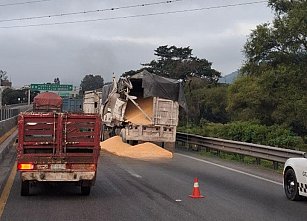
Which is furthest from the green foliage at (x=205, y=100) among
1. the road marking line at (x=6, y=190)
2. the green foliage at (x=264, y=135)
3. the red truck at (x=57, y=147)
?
the red truck at (x=57, y=147)

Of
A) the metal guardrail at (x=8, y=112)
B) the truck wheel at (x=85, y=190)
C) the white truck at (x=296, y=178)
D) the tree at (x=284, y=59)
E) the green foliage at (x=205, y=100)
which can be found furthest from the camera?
the green foliage at (x=205, y=100)

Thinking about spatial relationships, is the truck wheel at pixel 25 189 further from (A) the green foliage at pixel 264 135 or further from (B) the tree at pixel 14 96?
(B) the tree at pixel 14 96

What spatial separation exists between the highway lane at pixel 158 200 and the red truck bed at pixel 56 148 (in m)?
0.52

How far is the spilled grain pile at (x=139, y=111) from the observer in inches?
986

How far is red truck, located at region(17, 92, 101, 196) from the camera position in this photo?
1084 cm

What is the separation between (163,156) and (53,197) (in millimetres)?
12095

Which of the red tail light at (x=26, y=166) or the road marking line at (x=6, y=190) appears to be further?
the red tail light at (x=26, y=166)

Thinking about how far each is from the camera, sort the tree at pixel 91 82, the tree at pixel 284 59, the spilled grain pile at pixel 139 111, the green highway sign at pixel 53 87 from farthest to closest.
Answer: the tree at pixel 91 82
the green highway sign at pixel 53 87
the tree at pixel 284 59
the spilled grain pile at pixel 139 111

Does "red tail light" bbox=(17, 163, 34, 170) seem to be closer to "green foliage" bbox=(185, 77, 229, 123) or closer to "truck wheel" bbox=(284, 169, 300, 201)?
"truck wheel" bbox=(284, 169, 300, 201)

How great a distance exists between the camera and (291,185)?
11539mm

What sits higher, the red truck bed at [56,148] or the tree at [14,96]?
the tree at [14,96]

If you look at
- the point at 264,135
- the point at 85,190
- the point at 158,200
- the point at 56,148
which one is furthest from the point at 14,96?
the point at 158,200

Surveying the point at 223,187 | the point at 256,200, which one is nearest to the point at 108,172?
the point at 223,187

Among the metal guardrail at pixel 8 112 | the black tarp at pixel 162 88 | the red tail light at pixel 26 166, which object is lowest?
the red tail light at pixel 26 166
